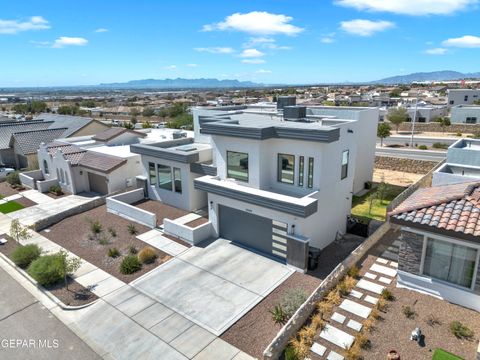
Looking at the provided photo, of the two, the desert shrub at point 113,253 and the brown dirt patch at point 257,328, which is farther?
the desert shrub at point 113,253

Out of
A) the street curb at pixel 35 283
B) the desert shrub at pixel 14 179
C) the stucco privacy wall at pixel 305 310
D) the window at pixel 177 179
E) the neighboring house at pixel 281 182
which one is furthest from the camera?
the desert shrub at pixel 14 179

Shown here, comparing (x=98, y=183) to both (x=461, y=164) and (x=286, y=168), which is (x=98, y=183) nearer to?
(x=286, y=168)

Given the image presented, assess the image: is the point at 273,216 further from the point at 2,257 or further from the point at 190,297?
the point at 2,257

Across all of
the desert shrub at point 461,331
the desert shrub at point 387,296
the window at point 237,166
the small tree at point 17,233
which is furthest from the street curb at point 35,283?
the desert shrub at point 461,331

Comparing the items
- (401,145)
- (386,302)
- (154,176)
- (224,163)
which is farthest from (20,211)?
(401,145)

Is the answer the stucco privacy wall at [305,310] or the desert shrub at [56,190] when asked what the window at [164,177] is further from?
the stucco privacy wall at [305,310]

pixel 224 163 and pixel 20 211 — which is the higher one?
pixel 224 163

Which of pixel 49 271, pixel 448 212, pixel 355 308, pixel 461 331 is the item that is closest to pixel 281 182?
pixel 355 308
